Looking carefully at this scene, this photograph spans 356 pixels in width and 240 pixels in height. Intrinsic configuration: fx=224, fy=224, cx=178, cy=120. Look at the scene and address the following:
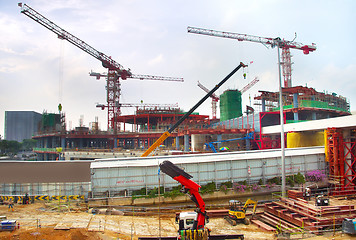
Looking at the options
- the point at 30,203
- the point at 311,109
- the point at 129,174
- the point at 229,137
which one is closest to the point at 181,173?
the point at 129,174

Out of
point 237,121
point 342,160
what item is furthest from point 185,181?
point 237,121

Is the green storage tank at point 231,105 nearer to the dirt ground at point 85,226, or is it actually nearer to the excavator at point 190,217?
the dirt ground at point 85,226

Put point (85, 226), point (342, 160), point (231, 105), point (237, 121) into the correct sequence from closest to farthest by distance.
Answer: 1. point (85, 226)
2. point (342, 160)
3. point (237, 121)
4. point (231, 105)

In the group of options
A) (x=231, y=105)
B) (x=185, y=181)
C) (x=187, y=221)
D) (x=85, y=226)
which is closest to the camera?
(x=185, y=181)

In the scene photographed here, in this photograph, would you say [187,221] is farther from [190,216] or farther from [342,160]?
[342,160]

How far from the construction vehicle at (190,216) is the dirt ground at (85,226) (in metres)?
1.51

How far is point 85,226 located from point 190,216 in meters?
7.07

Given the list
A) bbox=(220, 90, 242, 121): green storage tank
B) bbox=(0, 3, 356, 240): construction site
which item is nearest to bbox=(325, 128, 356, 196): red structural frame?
bbox=(0, 3, 356, 240): construction site

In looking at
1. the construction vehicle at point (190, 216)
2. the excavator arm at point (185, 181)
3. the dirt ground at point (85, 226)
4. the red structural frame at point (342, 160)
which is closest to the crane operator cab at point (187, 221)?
the construction vehicle at point (190, 216)

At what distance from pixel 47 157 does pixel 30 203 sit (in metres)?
76.1

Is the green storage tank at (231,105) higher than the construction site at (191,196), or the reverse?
the green storage tank at (231,105)

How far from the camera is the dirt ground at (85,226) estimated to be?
43.9 ft

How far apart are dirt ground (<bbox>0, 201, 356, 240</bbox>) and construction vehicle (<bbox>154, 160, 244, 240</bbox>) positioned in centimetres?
151

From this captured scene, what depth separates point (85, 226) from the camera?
14656 millimetres
